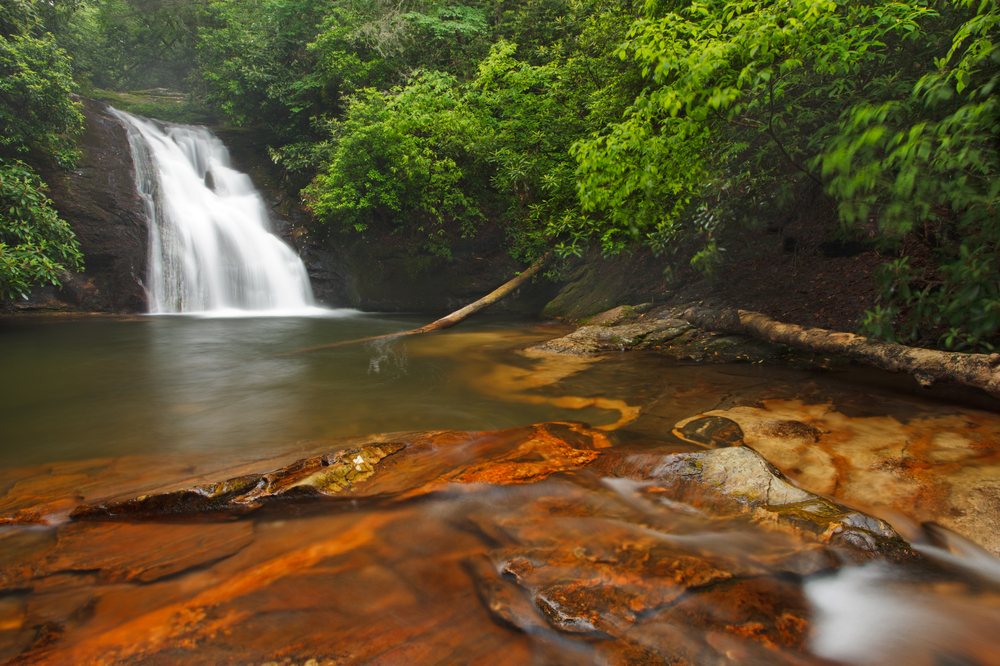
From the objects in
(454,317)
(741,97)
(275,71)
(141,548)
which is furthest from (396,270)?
(141,548)

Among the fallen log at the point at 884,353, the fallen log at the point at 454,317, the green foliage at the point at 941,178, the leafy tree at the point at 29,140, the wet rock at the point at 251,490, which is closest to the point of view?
the wet rock at the point at 251,490

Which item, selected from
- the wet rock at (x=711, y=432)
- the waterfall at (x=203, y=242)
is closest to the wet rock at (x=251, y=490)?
the wet rock at (x=711, y=432)

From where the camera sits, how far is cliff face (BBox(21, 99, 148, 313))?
12.6 m

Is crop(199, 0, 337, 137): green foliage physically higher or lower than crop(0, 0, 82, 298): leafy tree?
higher

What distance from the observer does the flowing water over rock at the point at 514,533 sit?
1.90 m

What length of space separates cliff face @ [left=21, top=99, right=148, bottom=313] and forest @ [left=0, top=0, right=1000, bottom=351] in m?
0.65

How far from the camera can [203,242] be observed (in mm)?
13891

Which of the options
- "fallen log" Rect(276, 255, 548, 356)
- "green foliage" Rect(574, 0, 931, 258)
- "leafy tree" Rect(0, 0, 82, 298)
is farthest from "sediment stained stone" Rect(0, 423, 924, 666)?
"leafy tree" Rect(0, 0, 82, 298)

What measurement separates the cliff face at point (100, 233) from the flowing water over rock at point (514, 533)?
9807 mm

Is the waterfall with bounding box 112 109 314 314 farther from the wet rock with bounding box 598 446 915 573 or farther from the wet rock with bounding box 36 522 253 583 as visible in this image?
the wet rock with bounding box 598 446 915 573

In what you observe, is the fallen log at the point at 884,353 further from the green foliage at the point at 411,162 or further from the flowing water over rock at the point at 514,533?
the green foliage at the point at 411,162

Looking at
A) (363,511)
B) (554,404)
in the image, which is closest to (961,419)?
(554,404)

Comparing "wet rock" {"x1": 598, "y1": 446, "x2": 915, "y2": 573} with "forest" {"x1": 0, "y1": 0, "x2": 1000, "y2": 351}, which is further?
"forest" {"x1": 0, "y1": 0, "x2": 1000, "y2": 351}

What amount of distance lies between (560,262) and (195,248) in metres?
10.4
